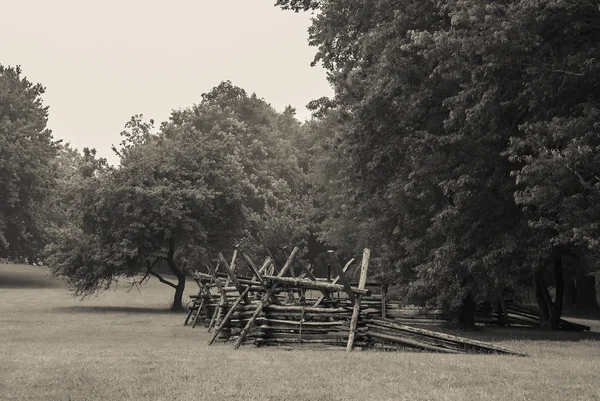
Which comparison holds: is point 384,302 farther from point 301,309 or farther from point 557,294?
point 301,309

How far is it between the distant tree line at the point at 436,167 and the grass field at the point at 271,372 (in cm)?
384

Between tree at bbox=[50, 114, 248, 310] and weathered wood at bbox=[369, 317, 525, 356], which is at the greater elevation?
tree at bbox=[50, 114, 248, 310]

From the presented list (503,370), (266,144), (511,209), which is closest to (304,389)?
(503,370)

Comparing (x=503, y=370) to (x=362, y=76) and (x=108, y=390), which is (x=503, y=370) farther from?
(x=362, y=76)

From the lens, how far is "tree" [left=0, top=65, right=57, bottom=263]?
178ft

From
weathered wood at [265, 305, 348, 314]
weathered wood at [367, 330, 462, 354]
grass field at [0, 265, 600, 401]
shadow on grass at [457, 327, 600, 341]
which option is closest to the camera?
grass field at [0, 265, 600, 401]

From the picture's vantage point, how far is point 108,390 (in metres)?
12.0

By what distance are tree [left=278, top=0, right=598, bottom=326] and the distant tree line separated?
6cm

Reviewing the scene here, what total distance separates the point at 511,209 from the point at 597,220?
4.96m

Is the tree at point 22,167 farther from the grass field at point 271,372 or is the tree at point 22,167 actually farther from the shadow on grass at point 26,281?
the grass field at point 271,372

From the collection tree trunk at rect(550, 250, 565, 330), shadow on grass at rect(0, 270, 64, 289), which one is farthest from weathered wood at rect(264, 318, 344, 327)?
shadow on grass at rect(0, 270, 64, 289)

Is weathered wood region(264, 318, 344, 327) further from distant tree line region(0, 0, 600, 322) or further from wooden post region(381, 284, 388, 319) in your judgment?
wooden post region(381, 284, 388, 319)

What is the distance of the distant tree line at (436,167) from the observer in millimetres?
18891

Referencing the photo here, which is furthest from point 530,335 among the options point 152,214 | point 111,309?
point 111,309
